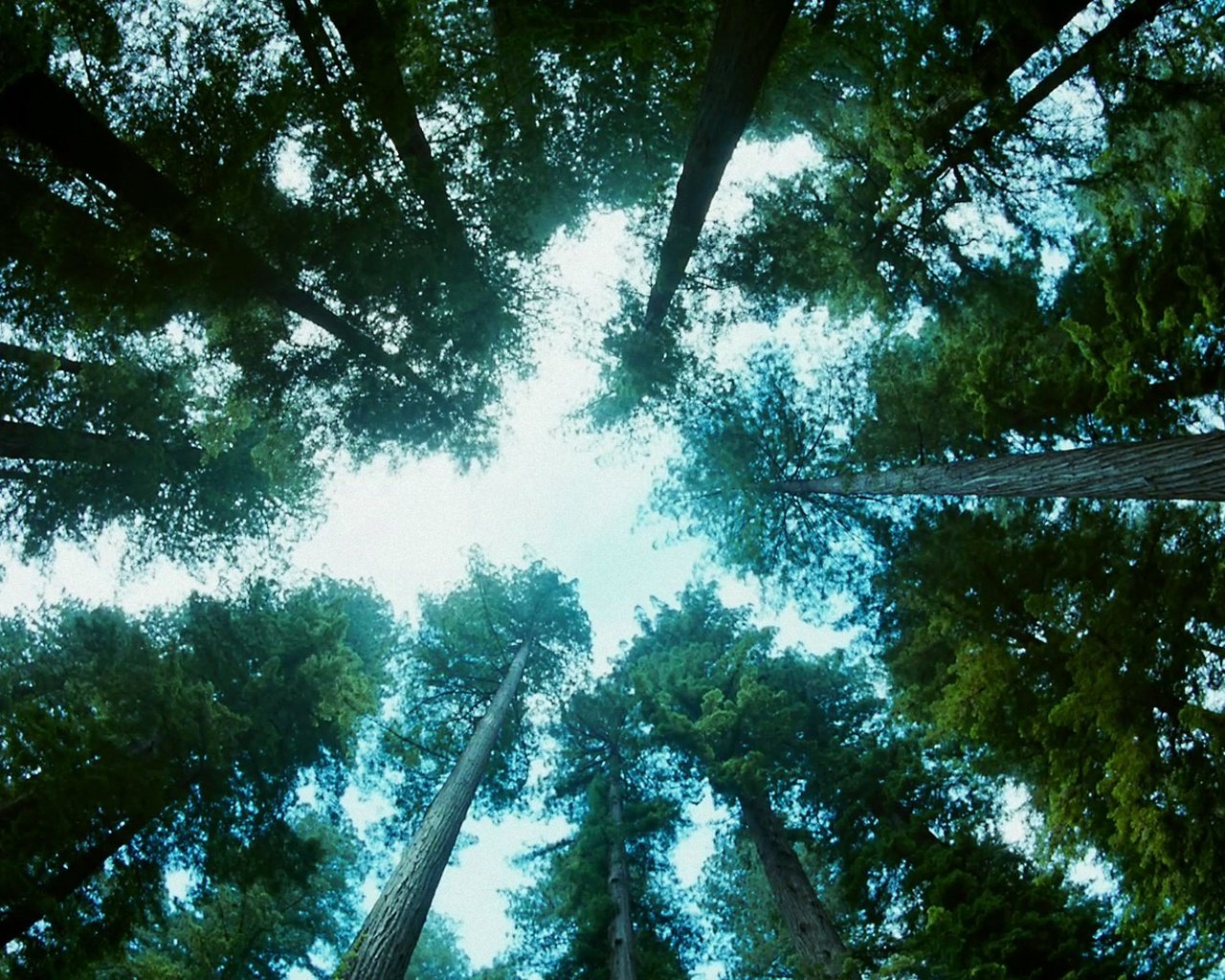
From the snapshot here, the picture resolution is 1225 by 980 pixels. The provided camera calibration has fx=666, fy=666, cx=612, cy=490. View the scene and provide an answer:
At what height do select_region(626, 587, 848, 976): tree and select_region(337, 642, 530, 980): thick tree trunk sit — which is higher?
select_region(626, 587, 848, 976): tree

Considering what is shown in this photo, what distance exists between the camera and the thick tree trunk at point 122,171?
5.38 meters

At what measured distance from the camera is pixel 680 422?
1167cm

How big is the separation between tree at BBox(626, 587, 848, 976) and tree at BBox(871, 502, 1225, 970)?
340 cm

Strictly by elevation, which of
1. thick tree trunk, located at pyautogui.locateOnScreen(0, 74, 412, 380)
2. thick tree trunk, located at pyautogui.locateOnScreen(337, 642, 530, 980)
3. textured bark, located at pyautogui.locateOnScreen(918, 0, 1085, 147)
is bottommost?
thick tree trunk, located at pyautogui.locateOnScreen(337, 642, 530, 980)

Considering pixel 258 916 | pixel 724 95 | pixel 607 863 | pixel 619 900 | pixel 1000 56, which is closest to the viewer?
pixel 724 95

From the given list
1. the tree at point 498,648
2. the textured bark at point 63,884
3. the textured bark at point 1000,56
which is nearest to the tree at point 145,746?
the textured bark at point 63,884

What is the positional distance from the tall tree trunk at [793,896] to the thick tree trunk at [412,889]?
14.8 ft

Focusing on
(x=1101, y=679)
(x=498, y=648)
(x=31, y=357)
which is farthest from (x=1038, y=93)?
(x=498, y=648)

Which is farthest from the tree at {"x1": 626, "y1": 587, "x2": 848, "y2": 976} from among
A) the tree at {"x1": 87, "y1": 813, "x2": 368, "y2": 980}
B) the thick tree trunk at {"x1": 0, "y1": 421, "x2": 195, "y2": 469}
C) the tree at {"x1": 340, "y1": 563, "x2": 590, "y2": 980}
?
the thick tree trunk at {"x1": 0, "y1": 421, "x2": 195, "y2": 469}

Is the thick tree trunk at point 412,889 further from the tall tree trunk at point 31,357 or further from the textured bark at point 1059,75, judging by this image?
the textured bark at point 1059,75

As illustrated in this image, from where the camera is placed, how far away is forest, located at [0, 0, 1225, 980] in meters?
5.79

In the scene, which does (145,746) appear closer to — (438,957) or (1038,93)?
(1038,93)

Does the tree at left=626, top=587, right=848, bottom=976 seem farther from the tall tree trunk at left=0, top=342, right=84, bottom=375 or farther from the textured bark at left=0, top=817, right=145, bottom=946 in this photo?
the tall tree trunk at left=0, top=342, right=84, bottom=375

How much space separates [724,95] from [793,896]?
10.2 m
